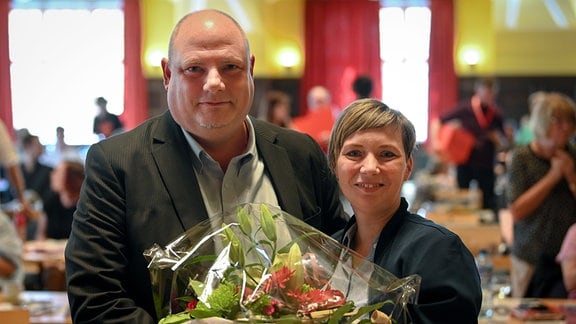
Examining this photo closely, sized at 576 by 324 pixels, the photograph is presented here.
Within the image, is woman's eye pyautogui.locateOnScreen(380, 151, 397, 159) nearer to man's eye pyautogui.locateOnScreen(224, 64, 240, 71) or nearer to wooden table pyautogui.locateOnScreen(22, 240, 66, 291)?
man's eye pyautogui.locateOnScreen(224, 64, 240, 71)

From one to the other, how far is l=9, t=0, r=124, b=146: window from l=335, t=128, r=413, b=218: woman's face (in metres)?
14.9

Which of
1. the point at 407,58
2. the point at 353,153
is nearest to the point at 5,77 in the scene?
the point at 407,58

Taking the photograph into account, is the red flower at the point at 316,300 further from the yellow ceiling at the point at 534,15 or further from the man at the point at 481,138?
the yellow ceiling at the point at 534,15

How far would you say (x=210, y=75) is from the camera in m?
2.33

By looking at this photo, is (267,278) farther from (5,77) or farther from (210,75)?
(5,77)

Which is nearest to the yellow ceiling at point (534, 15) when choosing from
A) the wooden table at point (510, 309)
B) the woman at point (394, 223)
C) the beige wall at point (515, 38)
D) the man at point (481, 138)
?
the beige wall at point (515, 38)

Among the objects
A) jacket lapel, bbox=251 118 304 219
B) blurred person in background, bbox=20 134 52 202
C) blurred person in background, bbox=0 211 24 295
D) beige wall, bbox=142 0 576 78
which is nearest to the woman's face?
jacket lapel, bbox=251 118 304 219

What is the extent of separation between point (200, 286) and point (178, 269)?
0.09m

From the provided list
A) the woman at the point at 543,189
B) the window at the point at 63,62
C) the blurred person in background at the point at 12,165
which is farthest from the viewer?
the window at the point at 63,62

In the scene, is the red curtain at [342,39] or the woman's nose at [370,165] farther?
the red curtain at [342,39]

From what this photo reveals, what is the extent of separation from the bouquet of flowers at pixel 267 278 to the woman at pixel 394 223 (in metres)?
0.13

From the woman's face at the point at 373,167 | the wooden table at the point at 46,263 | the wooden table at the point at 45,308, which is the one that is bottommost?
the wooden table at the point at 46,263

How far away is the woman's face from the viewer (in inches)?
89.0

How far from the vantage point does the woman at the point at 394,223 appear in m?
2.06
